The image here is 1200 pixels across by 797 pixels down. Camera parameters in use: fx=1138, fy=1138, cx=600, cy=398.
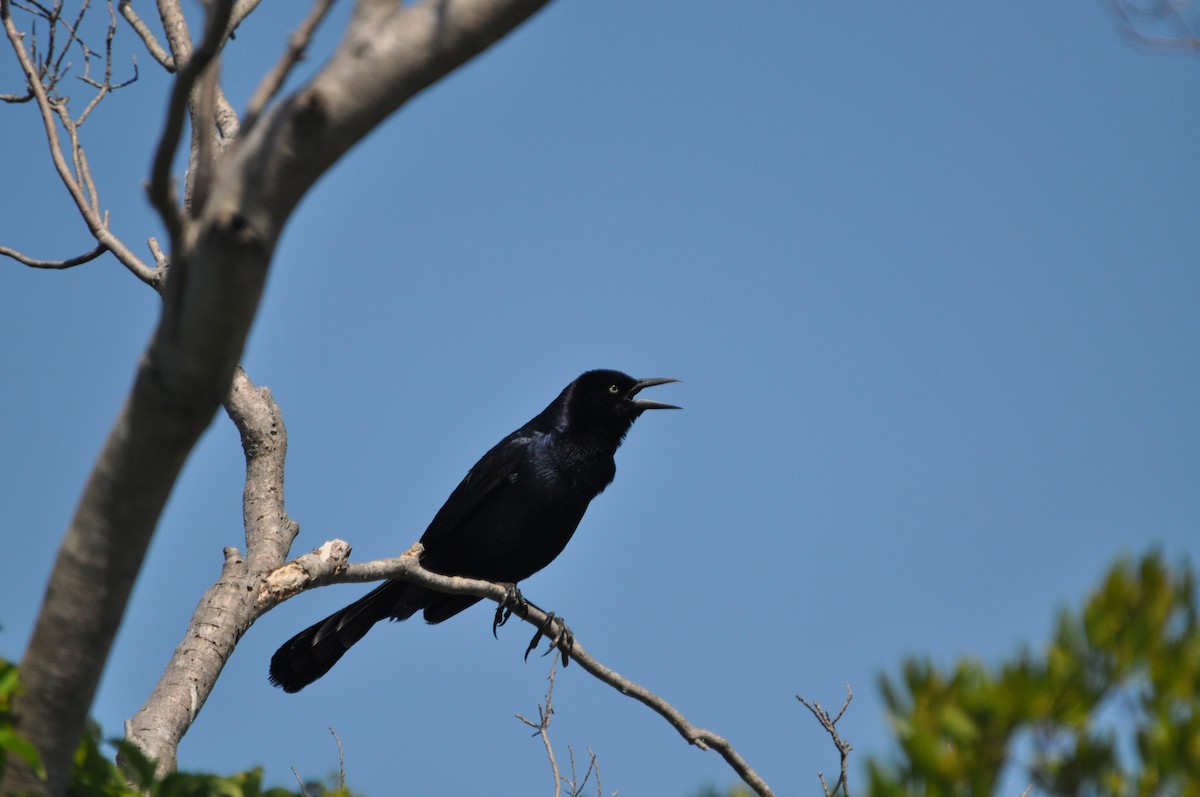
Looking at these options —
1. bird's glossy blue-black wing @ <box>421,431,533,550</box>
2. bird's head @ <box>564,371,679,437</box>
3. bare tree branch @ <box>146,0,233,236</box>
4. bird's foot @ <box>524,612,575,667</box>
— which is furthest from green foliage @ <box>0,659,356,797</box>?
bird's head @ <box>564,371,679,437</box>

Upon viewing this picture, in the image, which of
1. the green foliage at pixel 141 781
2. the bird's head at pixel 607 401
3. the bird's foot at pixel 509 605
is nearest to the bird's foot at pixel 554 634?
the bird's foot at pixel 509 605

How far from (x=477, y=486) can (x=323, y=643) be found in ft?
4.10

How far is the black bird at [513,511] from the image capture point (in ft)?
19.8

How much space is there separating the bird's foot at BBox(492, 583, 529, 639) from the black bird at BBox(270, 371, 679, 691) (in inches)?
1.6

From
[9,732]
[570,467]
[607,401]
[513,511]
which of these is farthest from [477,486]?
[9,732]

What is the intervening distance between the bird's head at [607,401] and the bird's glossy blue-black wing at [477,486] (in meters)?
0.39

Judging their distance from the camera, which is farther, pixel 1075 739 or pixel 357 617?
pixel 357 617

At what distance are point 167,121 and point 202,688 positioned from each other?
284cm

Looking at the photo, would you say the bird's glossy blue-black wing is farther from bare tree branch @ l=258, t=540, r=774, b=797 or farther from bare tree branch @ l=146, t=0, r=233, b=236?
bare tree branch @ l=146, t=0, r=233, b=236

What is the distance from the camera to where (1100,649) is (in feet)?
5.62

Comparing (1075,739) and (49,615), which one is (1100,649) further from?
(49,615)

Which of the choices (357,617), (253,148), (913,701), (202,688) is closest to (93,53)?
(357,617)

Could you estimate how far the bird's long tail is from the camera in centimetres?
561

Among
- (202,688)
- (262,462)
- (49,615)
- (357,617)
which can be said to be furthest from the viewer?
(357,617)
